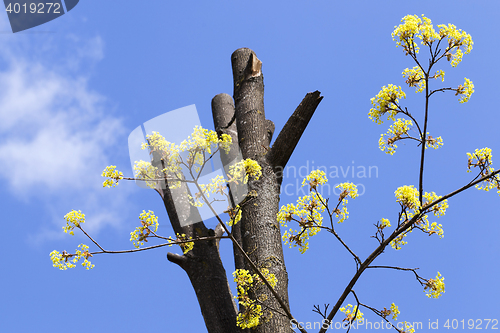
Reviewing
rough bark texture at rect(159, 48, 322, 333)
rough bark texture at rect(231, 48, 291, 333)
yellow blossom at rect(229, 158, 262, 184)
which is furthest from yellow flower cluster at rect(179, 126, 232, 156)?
rough bark texture at rect(231, 48, 291, 333)

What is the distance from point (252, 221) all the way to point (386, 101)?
1389 mm

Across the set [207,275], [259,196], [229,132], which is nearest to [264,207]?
[259,196]

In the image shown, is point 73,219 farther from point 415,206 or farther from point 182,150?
point 415,206

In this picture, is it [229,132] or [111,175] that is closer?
[111,175]

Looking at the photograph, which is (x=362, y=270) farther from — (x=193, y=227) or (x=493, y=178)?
(x=193, y=227)

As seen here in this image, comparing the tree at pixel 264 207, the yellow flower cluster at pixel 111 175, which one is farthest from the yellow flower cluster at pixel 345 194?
the yellow flower cluster at pixel 111 175

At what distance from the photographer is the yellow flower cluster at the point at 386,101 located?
215 cm

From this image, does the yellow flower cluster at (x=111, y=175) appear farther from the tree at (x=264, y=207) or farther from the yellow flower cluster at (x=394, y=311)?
the yellow flower cluster at (x=394, y=311)

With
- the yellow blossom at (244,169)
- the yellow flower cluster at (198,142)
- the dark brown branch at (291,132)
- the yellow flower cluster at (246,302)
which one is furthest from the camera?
the dark brown branch at (291,132)

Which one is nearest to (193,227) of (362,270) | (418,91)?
(362,270)

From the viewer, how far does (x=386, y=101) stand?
7.15 ft

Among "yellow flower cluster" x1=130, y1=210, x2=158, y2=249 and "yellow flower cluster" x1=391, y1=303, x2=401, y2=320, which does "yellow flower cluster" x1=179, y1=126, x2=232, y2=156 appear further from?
"yellow flower cluster" x1=391, y1=303, x2=401, y2=320

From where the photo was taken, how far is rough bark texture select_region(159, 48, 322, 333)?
2.77m

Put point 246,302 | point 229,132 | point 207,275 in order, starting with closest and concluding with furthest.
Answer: point 246,302 < point 207,275 < point 229,132
